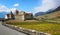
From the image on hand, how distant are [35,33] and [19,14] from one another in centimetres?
16859

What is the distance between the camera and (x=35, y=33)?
28.6m

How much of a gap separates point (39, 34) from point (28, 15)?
504 ft

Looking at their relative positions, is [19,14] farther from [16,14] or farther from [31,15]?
[31,15]

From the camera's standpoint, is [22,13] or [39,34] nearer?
[39,34]

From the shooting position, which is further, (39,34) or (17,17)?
(17,17)

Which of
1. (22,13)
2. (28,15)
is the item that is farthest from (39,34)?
(22,13)

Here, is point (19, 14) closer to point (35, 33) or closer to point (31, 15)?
point (31, 15)

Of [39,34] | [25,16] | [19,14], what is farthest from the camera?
[19,14]

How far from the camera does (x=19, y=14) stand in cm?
19675

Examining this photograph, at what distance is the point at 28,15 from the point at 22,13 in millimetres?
12889

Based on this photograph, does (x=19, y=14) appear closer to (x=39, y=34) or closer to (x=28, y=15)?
(x=28, y=15)

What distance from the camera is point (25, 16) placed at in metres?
181

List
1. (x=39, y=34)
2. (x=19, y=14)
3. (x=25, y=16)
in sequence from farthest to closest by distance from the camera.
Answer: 1. (x=19, y=14)
2. (x=25, y=16)
3. (x=39, y=34)

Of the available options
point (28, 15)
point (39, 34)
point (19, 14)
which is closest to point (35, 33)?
point (39, 34)
